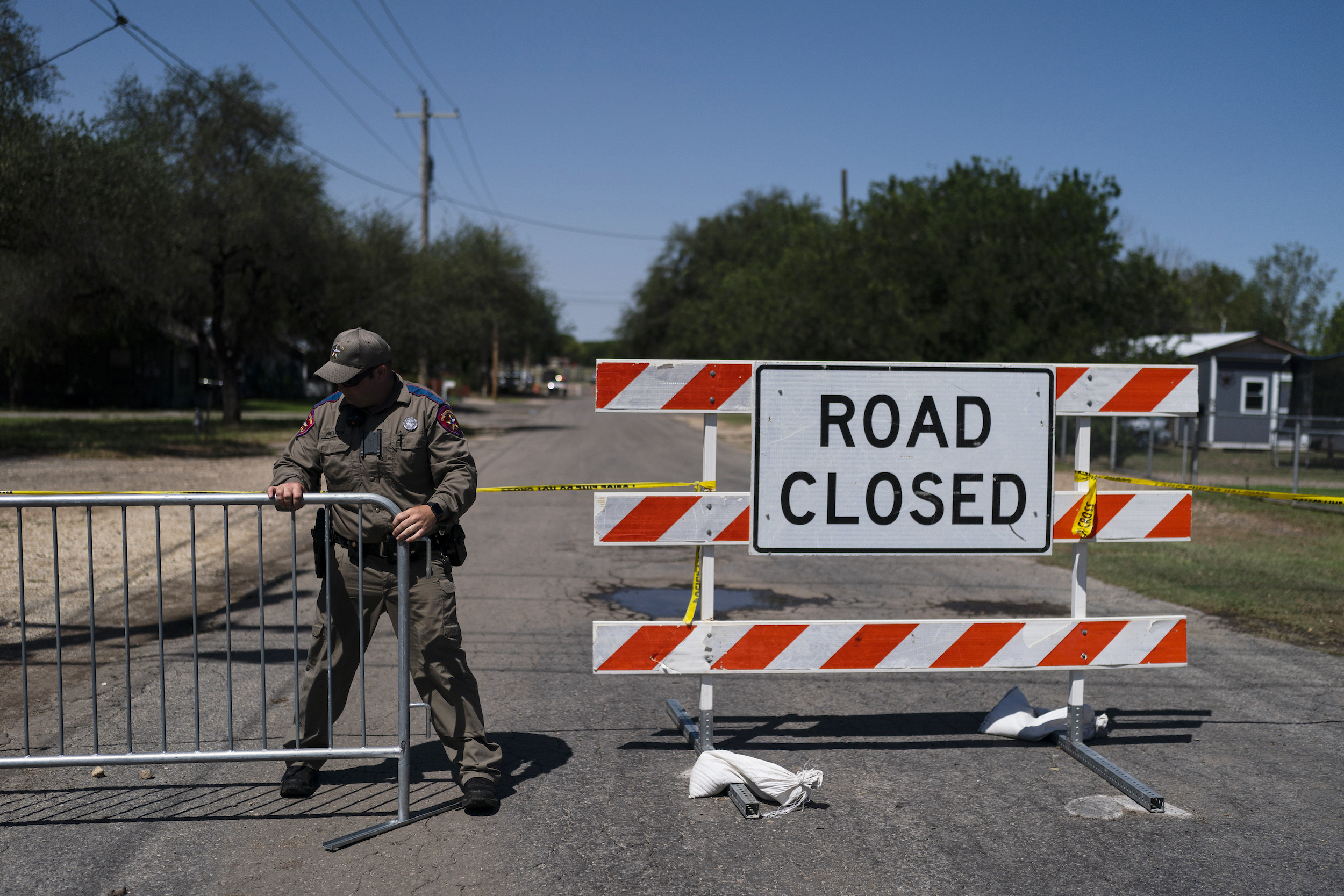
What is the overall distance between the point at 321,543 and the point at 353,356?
2.66 ft

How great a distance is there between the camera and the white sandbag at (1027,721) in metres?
5.16

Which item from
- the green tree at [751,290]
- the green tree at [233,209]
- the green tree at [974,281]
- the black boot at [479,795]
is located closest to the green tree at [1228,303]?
the green tree at [751,290]

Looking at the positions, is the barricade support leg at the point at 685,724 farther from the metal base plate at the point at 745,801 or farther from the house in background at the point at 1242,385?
the house in background at the point at 1242,385

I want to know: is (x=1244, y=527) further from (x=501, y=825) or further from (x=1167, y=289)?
(x=501, y=825)

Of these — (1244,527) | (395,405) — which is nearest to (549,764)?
(395,405)

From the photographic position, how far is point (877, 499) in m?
4.72

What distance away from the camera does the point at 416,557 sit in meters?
4.31

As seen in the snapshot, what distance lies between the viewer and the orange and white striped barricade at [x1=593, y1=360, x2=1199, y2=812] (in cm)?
463

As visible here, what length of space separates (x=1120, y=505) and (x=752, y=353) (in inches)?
1380

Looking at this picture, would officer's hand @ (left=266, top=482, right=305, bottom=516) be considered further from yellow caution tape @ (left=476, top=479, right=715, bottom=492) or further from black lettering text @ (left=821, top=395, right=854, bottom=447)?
black lettering text @ (left=821, top=395, right=854, bottom=447)

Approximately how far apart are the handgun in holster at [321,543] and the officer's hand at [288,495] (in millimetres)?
100

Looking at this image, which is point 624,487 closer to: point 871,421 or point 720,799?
point 871,421

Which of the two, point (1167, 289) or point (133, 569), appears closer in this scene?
point (133, 569)

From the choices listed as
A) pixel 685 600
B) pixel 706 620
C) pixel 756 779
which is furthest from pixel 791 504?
pixel 685 600
